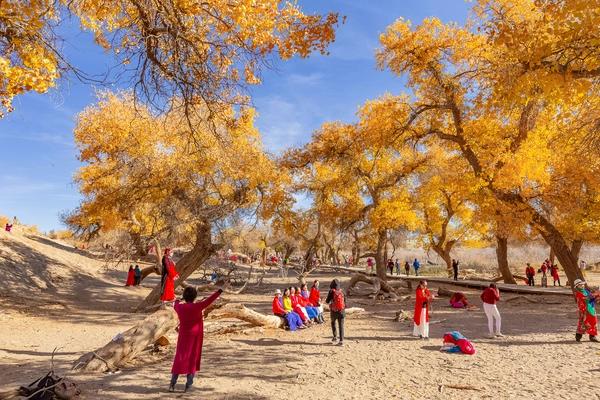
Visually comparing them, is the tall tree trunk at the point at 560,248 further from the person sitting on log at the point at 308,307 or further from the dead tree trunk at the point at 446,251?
the dead tree trunk at the point at 446,251

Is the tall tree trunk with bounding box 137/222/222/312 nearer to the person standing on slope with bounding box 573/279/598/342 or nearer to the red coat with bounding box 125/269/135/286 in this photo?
the red coat with bounding box 125/269/135/286

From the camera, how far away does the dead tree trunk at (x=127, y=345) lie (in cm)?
692

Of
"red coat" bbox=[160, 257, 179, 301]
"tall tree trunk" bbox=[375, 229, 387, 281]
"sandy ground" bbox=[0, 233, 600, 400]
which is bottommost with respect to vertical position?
"sandy ground" bbox=[0, 233, 600, 400]

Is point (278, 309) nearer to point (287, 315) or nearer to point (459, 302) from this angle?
point (287, 315)

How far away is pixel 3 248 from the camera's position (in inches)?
826

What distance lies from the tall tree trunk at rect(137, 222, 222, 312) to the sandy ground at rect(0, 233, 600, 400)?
1.02 meters

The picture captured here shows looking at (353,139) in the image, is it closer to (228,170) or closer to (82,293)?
(228,170)

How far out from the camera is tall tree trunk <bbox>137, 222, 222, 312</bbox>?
53.6ft

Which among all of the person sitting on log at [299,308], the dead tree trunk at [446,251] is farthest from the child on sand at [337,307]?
the dead tree trunk at [446,251]

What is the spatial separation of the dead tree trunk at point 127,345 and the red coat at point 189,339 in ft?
5.78

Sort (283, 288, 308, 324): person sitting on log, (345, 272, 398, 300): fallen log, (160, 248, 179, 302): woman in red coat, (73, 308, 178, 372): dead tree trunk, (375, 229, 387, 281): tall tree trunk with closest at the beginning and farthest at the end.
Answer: (73, 308, 178, 372): dead tree trunk → (160, 248, 179, 302): woman in red coat → (283, 288, 308, 324): person sitting on log → (345, 272, 398, 300): fallen log → (375, 229, 387, 281): tall tree trunk

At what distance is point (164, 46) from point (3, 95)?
2.23m

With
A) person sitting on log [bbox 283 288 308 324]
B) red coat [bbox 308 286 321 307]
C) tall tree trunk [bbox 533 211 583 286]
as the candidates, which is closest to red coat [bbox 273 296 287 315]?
person sitting on log [bbox 283 288 308 324]

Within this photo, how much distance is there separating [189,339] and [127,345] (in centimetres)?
216
